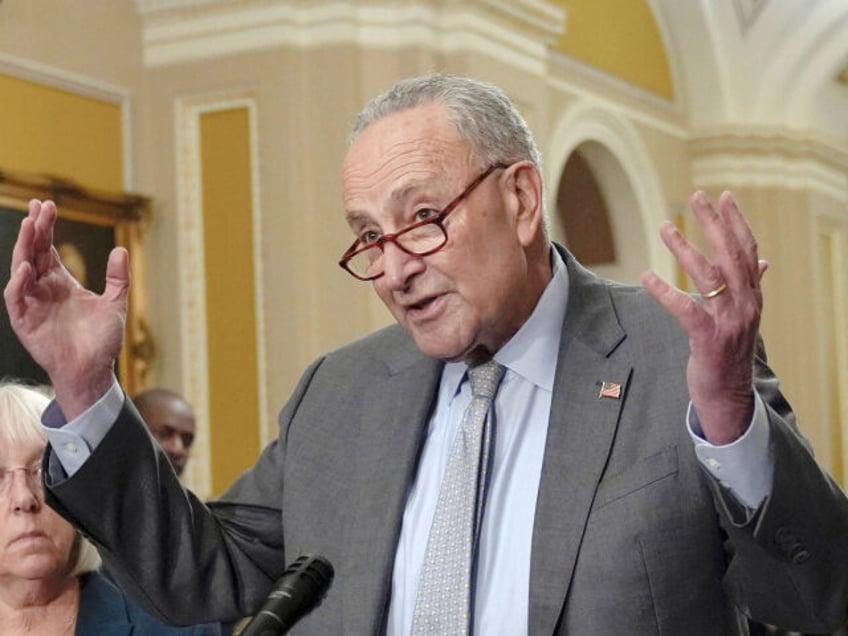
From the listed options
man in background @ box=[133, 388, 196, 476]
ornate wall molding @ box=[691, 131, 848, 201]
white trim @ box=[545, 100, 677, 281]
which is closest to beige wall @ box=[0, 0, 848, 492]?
man in background @ box=[133, 388, 196, 476]

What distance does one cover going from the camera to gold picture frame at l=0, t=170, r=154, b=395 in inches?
260

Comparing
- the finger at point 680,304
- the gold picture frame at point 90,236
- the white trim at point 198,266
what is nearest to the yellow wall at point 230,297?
the white trim at point 198,266

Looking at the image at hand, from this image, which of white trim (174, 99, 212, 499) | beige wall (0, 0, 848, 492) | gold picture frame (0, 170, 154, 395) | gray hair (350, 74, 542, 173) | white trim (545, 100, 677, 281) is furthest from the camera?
white trim (545, 100, 677, 281)

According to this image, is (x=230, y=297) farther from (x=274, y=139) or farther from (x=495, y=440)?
(x=495, y=440)

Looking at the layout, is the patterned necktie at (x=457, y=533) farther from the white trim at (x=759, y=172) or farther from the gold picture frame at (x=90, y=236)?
the white trim at (x=759, y=172)

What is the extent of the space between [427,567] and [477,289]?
1.42 ft

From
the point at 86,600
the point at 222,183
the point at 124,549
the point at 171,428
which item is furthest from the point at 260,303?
the point at 124,549

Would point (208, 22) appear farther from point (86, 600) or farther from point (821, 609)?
point (821, 609)

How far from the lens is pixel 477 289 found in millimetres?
2254

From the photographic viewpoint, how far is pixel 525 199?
238cm

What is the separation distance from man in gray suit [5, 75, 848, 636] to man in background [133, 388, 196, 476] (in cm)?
383

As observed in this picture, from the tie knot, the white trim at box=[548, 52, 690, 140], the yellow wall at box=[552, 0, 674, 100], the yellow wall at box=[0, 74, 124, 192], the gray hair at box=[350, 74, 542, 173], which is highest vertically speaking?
the yellow wall at box=[552, 0, 674, 100]

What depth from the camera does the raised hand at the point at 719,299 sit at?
1.81 m

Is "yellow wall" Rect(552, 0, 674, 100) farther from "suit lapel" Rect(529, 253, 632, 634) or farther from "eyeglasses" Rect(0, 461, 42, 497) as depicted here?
"suit lapel" Rect(529, 253, 632, 634)
